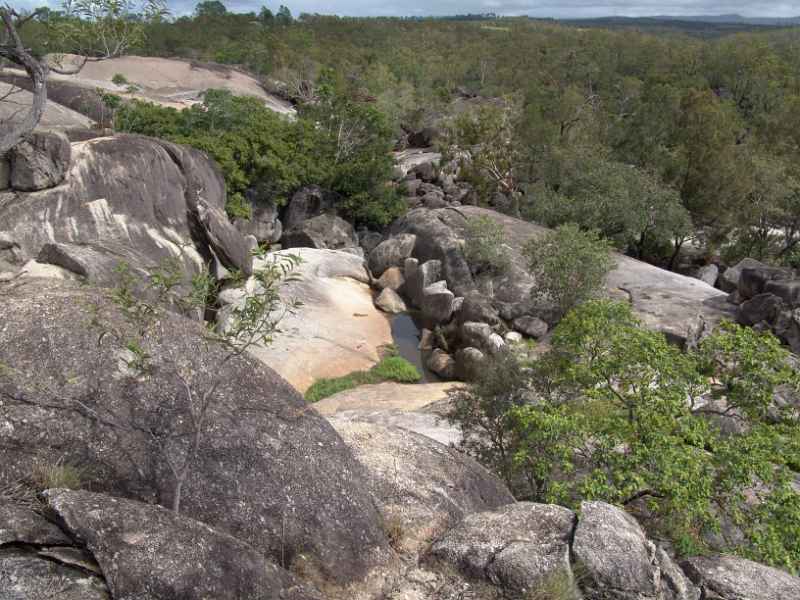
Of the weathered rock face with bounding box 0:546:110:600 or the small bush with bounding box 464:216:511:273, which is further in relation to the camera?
the small bush with bounding box 464:216:511:273

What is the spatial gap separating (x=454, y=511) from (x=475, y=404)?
4986 millimetres

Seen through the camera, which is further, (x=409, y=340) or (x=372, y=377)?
(x=409, y=340)

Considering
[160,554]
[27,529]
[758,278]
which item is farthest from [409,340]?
[27,529]

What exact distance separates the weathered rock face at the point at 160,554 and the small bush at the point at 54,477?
0.48 m

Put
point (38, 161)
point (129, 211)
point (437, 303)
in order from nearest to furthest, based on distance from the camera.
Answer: point (38, 161), point (129, 211), point (437, 303)

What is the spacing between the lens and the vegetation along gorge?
790cm

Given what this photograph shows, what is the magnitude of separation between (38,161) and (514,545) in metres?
21.5

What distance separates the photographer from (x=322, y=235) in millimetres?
37094

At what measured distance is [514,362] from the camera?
49.8ft

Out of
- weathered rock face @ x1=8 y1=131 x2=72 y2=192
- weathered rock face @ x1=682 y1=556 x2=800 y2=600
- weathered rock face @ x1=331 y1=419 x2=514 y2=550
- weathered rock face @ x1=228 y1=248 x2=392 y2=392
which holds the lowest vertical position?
weathered rock face @ x1=228 y1=248 x2=392 y2=392

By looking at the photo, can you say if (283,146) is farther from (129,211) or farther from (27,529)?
(27,529)

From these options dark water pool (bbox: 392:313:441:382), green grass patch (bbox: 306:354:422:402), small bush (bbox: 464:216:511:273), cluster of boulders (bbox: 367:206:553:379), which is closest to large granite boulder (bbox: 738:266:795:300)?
cluster of boulders (bbox: 367:206:553:379)

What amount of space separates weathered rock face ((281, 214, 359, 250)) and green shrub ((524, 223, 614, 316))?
13.3 meters

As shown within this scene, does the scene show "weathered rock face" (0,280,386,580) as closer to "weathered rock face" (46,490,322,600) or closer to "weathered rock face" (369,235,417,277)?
"weathered rock face" (46,490,322,600)
